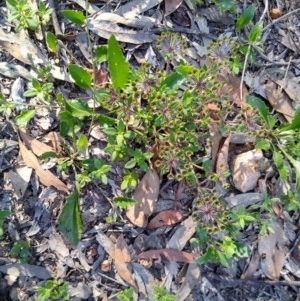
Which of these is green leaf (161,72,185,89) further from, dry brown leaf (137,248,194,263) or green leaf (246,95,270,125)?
dry brown leaf (137,248,194,263)

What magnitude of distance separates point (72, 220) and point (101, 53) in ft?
2.63

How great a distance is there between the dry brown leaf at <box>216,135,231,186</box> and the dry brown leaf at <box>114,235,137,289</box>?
1.84ft

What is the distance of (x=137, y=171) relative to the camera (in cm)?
253

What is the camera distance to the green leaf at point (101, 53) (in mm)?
2496

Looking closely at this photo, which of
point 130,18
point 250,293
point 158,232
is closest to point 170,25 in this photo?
point 130,18

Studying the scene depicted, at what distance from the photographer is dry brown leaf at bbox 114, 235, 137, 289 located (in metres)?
2.47

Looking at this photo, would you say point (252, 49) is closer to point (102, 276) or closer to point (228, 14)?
point (228, 14)

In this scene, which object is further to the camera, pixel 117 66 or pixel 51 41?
pixel 51 41

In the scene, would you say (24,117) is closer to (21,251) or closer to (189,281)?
(21,251)

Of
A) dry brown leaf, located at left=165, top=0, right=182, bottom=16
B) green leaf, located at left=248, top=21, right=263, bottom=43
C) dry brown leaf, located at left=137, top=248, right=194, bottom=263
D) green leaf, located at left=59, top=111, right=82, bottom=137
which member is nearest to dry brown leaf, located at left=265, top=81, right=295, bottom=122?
green leaf, located at left=248, top=21, right=263, bottom=43

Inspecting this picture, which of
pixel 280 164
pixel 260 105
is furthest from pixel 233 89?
pixel 280 164

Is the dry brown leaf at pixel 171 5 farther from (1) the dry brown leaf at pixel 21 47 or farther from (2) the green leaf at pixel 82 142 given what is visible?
(2) the green leaf at pixel 82 142

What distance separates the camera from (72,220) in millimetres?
2441

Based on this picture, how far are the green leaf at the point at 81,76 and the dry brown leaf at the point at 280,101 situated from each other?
90 cm
